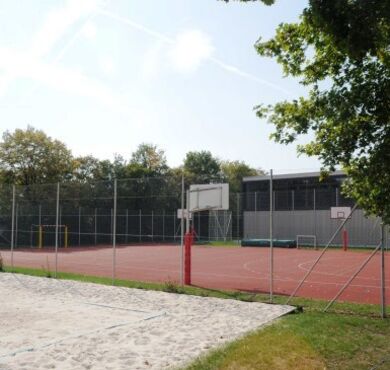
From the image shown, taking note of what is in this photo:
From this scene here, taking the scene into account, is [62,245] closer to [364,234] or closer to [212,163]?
[364,234]

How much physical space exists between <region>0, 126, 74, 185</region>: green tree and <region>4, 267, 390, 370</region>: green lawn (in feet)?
108

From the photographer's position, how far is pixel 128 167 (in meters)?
49.6

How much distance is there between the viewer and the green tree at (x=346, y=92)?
5012 mm

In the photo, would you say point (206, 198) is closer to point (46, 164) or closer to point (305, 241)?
point (305, 241)

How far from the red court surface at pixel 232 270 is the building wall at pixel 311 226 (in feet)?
7.71

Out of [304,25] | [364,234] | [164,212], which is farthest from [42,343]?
[364,234]

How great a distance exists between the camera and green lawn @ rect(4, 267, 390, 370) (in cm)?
638

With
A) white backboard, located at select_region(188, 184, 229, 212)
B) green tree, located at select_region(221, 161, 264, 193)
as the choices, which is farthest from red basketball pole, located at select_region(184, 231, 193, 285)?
green tree, located at select_region(221, 161, 264, 193)

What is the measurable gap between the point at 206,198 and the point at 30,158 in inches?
1106

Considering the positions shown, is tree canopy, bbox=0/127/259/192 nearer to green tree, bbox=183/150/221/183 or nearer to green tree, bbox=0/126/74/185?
green tree, bbox=0/126/74/185

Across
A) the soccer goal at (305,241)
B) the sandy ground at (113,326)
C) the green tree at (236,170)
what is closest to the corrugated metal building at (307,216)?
the soccer goal at (305,241)

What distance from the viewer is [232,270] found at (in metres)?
18.3

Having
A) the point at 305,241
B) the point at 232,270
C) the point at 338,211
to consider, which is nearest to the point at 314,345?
the point at 232,270

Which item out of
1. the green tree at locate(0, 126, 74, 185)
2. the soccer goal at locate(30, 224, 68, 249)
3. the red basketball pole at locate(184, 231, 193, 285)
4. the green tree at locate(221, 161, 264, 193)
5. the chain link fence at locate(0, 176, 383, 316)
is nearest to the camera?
the red basketball pole at locate(184, 231, 193, 285)
